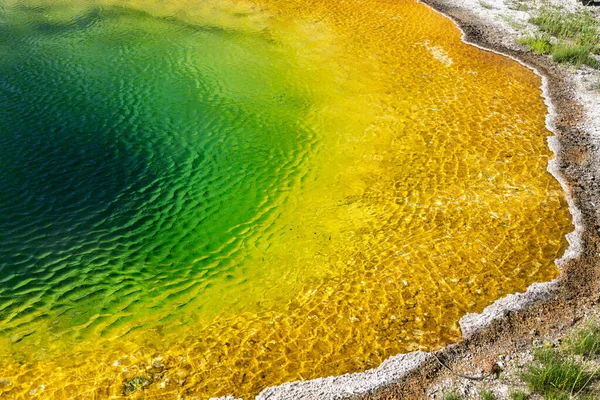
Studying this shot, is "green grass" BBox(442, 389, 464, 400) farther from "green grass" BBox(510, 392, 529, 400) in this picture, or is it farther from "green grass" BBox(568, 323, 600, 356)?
"green grass" BBox(568, 323, 600, 356)

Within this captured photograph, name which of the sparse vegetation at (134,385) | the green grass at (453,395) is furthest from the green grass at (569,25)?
the sparse vegetation at (134,385)

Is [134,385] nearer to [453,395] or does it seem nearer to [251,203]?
[453,395]

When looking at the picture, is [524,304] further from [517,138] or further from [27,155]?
[27,155]

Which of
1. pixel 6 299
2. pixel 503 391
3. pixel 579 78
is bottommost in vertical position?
pixel 6 299

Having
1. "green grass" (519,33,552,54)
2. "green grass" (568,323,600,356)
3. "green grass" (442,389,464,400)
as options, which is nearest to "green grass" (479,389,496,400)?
"green grass" (442,389,464,400)

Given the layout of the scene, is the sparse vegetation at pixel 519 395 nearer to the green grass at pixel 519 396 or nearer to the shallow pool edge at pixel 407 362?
A: the green grass at pixel 519 396

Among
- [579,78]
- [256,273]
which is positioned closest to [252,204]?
[256,273]
